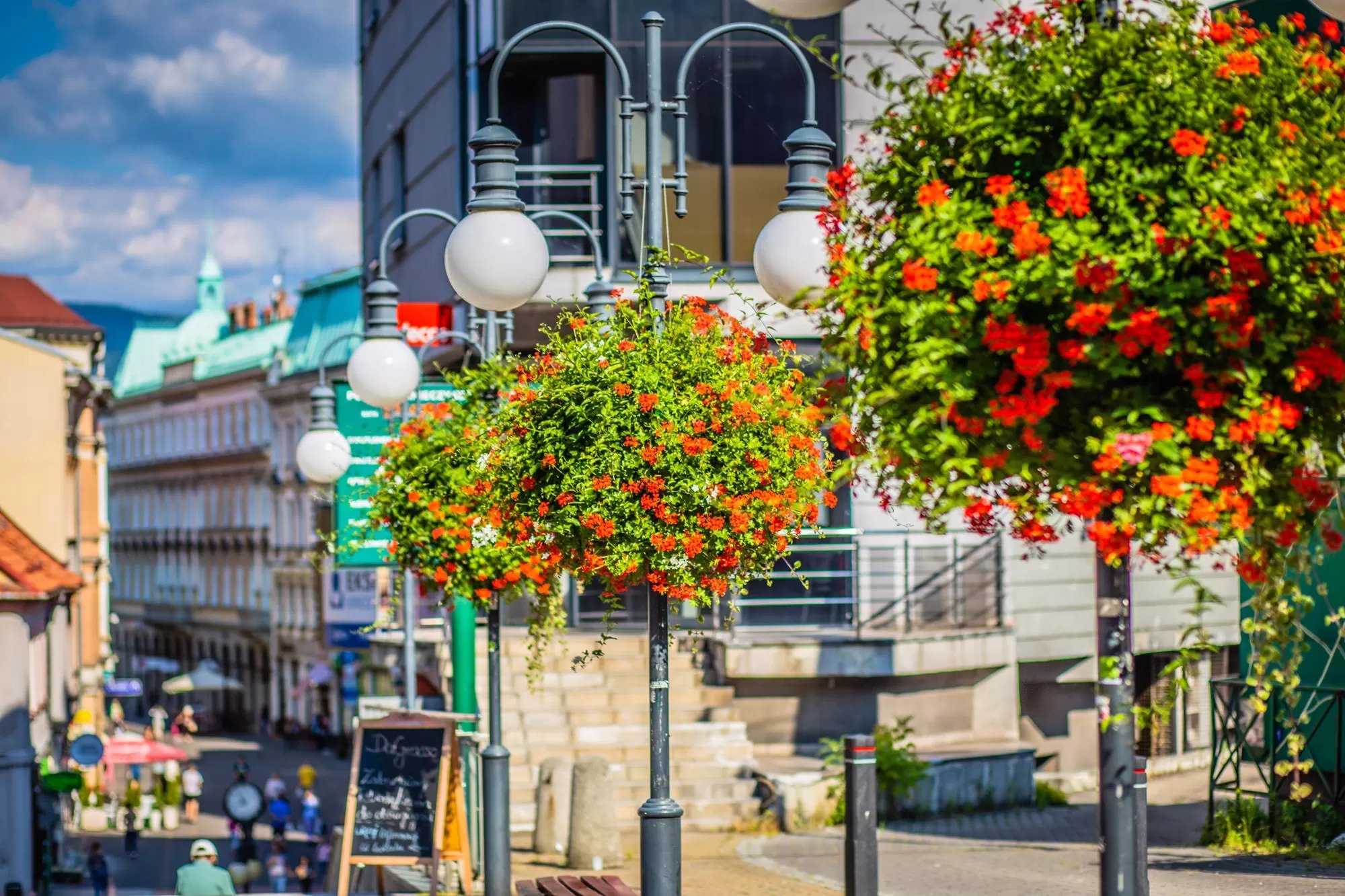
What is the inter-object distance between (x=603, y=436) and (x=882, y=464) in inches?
128

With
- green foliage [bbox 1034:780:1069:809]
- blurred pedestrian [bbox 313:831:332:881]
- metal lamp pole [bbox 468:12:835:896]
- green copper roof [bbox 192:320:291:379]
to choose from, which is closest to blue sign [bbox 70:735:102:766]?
blurred pedestrian [bbox 313:831:332:881]

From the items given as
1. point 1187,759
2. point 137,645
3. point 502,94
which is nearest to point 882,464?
point 502,94

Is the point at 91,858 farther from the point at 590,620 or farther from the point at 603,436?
the point at 603,436

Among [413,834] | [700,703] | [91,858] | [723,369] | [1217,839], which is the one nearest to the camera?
[723,369]

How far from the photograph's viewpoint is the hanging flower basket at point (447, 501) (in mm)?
14414

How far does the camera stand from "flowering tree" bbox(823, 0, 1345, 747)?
5504 mm

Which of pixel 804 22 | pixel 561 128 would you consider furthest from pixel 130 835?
pixel 804 22

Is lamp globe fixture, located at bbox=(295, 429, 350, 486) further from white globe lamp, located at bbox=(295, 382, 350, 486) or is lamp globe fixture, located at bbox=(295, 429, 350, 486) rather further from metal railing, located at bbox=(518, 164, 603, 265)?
metal railing, located at bbox=(518, 164, 603, 265)

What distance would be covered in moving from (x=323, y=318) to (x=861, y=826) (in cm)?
6884

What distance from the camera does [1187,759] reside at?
87.8 ft

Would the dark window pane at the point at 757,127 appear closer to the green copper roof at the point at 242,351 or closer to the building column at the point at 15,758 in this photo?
the building column at the point at 15,758

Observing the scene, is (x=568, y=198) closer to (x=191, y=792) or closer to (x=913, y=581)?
(x=913, y=581)

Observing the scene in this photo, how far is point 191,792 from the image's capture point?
47.5 meters

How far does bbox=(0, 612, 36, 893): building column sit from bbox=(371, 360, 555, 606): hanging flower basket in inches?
647
